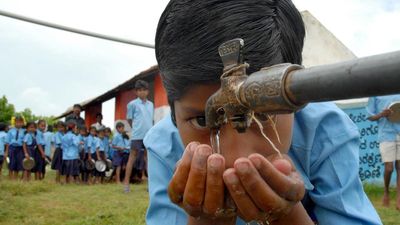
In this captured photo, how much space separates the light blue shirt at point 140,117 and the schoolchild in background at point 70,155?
4.29 metres

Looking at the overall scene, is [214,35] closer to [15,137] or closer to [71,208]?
[71,208]

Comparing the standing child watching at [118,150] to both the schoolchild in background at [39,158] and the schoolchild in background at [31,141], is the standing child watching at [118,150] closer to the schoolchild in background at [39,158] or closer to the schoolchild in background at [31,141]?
the schoolchild in background at [39,158]

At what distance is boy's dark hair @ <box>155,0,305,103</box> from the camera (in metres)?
1.36

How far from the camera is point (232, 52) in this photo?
1.08 meters

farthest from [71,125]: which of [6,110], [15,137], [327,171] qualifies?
[6,110]

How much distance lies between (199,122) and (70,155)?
1072cm

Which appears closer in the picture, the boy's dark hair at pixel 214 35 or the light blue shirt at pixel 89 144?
the boy's dark hair at pixel 214 35

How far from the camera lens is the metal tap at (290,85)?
0.72 m

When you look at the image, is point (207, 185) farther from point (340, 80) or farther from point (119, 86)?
point (119, 86)

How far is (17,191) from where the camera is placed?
7074 mm

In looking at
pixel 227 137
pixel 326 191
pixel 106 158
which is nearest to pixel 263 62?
pixel 227 137

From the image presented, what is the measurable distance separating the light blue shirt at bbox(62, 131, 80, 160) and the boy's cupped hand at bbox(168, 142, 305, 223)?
35.6 ft

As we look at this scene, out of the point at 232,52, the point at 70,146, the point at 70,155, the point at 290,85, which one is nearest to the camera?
the point at 290,85

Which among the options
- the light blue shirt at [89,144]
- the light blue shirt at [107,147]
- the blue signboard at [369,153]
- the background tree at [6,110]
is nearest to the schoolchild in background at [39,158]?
the light blue shirt at [89,144]
